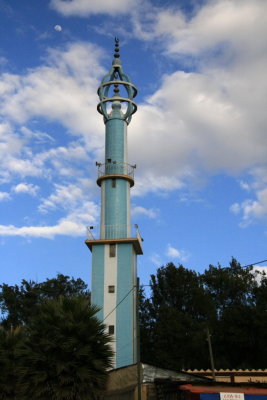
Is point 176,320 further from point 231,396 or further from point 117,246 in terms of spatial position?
point 231,396

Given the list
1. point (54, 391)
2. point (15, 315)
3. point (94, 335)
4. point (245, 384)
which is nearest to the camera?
point (245, 384)

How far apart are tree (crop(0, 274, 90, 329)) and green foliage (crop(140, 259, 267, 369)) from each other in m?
15.0

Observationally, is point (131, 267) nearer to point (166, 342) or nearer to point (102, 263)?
point (102, 263)

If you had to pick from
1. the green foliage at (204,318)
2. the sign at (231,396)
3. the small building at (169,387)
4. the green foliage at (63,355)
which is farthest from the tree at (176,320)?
the sign at (231,396)

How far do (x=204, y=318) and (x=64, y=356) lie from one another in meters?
25.2

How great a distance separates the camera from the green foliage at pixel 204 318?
38.0 m

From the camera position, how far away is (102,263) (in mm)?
32719

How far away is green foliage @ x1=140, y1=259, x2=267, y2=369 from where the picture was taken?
38.0 metres

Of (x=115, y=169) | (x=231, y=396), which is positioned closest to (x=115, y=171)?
(x=115, y=169)

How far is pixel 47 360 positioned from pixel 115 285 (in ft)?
44.6

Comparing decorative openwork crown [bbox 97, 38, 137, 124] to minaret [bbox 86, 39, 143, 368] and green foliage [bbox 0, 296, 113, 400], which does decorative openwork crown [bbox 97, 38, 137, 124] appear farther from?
green foliage [bbox 0, 296, 113, 400]

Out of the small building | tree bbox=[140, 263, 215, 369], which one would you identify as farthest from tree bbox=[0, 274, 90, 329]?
the small building

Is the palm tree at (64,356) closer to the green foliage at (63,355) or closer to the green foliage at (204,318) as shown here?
the green foliage at (63,355)

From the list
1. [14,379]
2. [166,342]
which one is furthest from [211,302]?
[14,379]
